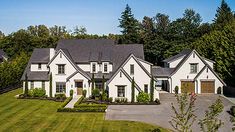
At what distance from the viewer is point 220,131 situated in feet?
98.1

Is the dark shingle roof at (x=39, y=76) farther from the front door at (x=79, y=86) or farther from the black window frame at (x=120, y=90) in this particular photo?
the black window frame at (x=120, y=90)

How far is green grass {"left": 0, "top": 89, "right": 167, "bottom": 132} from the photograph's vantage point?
1235 inches

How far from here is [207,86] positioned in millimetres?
53906

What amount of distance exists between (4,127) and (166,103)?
23275mm

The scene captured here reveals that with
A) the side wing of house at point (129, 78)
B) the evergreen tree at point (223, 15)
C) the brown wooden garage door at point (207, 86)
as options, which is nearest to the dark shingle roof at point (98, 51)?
the side wing of house at point (129, 78)

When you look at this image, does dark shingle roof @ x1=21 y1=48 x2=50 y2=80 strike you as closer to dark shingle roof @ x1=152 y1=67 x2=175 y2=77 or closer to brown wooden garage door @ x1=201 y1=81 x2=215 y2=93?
dark shingle roof @ x1=152 y1=67 x2=175 y2=77

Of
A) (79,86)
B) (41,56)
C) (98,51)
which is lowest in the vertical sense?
(79,86)

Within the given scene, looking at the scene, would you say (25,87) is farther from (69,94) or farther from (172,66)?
(172,66)

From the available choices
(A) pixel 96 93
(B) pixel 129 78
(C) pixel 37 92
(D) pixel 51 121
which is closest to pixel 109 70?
(A) pixel 96 93

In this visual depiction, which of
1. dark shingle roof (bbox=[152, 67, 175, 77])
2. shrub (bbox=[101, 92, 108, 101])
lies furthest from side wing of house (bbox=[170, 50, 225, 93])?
shrub (bbox=[101, 92, 108, 101])

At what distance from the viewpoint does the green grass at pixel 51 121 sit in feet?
103

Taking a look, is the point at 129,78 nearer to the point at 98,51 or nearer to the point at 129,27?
the point at 98,51

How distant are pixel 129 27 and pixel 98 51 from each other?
46.3 meters

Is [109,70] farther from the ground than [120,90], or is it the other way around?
[109,70]
